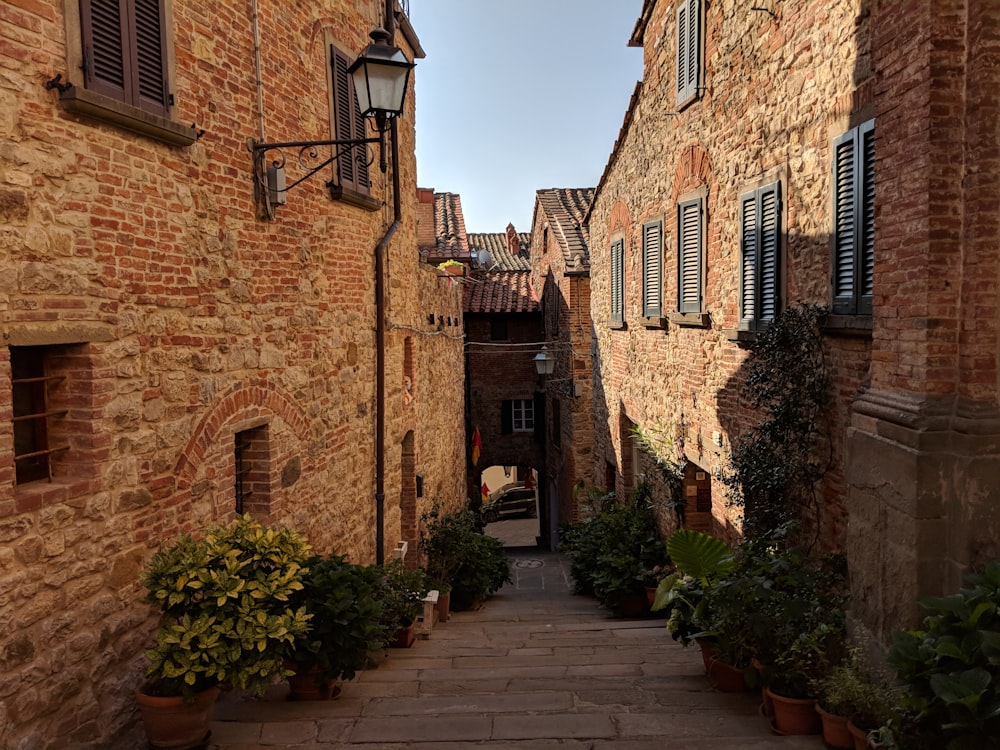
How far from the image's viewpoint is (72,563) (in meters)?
4.26

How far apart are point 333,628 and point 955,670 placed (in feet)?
12.3

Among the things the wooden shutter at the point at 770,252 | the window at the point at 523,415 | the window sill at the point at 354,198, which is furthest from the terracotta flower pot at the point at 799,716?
the window at the point at 523,415

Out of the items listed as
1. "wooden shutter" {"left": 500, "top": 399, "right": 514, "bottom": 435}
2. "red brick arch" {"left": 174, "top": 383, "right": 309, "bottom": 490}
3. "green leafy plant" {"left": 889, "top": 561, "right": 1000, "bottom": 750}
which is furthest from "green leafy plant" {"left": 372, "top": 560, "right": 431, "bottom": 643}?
"wooden shutter" {"left": 500, "top": 399, "right": 514, "bottom": 435}

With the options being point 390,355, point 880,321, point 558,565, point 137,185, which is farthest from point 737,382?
point 558,565

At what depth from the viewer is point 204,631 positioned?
14.6 feet

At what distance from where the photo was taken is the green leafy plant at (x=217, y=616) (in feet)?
14.5

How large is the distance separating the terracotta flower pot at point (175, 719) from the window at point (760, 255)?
18.1 feet

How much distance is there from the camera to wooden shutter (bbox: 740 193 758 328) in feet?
24.2

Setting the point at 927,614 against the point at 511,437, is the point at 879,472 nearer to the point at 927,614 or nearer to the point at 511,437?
the point at 927,614

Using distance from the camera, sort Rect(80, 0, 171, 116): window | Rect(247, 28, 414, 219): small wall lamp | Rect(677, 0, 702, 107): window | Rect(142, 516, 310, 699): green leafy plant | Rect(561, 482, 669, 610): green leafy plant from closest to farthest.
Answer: Rect(80, 0, 171, 116): window
Rect(142, 516, 310, 699): green leafy plant
Rect(247, 28, 414, 219): small wall lamp
Rect(677, 0, 702, 107): window
Rect(561, 482, 669, 610): green leafy plant

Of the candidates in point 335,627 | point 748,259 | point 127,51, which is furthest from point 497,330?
point 127,51

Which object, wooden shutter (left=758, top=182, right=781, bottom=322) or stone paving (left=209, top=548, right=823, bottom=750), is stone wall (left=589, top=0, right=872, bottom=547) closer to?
wooden shutter (left=758, top=182, right=781, bottom=322)

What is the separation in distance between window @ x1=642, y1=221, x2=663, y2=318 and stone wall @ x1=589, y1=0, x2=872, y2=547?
0.73ft

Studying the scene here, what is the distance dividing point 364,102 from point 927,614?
5306mm
